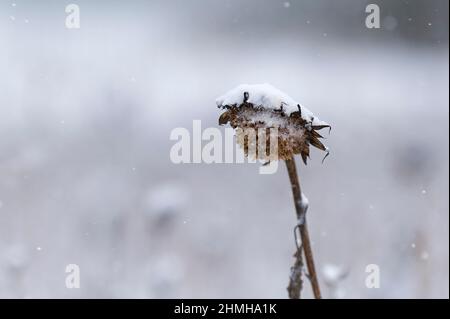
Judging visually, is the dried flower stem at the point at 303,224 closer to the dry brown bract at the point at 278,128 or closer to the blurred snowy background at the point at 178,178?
the dry brown bract at the point at 278,128

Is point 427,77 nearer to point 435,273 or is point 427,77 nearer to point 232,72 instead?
point 232,72

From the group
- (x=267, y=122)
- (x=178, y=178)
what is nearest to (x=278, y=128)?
(x=267, y=122)

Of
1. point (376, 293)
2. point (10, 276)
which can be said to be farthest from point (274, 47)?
point (10, 276)

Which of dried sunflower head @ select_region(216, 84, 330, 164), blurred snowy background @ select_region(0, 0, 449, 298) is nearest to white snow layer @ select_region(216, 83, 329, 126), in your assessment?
dried sunflower head @ select_region(216, 84, 330, 164)

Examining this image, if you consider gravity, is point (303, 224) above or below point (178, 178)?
above

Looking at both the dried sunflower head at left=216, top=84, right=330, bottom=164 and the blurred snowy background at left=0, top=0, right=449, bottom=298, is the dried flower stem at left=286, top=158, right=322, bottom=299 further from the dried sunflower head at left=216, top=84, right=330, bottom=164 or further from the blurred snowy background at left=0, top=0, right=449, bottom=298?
the blurred snowy background at left=0, top=0, right=449, bottom=298

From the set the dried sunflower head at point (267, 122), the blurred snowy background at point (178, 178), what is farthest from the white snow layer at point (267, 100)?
the blurred snowy background at point (178, 178)

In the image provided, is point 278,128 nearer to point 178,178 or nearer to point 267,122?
point 267,122

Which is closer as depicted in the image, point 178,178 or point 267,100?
point 267,100
